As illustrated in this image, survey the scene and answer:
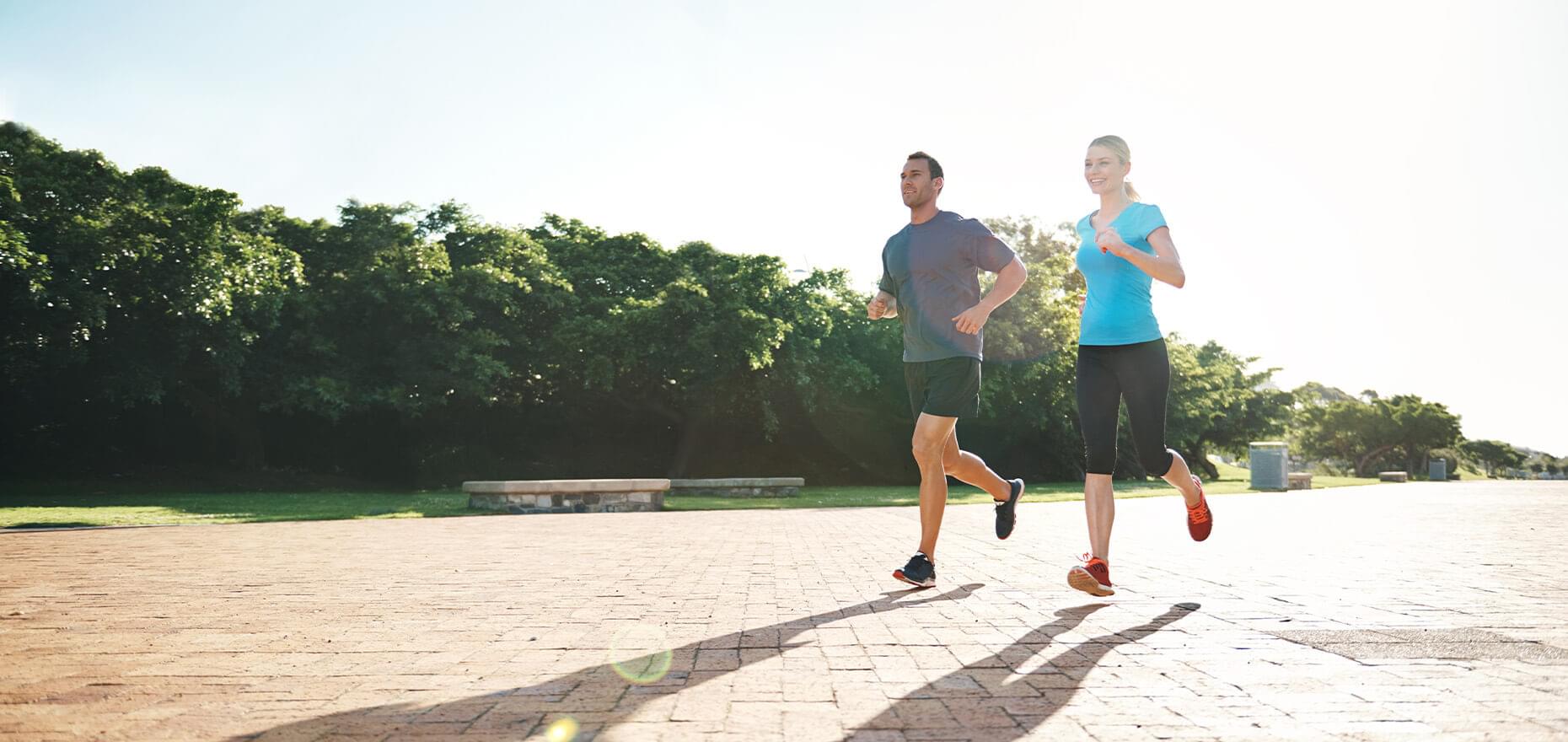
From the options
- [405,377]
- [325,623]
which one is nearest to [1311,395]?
[405,377]

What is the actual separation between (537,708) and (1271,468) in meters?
27.3

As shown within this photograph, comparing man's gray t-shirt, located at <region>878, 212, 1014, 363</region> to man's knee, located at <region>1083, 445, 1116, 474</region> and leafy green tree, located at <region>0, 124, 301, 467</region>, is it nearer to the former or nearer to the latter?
man's knee, located at <region>1083, 445, 1116, 474</region>

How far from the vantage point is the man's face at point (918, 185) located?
5.24 metres

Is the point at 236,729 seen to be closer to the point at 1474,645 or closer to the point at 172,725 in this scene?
the point at 172,725

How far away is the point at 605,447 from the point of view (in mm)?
30219

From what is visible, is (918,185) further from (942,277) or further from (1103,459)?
(1103,459)

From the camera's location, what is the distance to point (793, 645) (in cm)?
331

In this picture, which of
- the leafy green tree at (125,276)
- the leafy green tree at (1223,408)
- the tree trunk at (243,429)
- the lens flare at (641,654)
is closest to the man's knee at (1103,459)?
the lens flare at (641,654)

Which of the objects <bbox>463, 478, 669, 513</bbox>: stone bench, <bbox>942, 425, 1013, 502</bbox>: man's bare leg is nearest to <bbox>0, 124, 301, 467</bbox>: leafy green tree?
<bbox>463, 478, 669, 513</bbox>: stone bench

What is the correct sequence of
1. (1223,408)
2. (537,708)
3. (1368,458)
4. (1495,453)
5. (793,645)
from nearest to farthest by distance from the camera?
1. (537,708)
2. (793,645)
3. (1223,408)
4. (1368,458)
5. (1495,453)

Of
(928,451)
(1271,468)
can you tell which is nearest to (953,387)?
(928,451)

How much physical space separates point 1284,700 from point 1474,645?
116 centimetres

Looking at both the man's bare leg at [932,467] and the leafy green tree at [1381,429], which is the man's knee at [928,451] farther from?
the leafy green tree at [1381,429]

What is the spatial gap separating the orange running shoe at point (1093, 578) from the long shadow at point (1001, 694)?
849 millimetres
